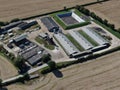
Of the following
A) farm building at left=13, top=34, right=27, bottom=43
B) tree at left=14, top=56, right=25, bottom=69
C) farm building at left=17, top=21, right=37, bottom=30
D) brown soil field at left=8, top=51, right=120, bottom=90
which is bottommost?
brown soil field at left=8, top=51, right=120, bottom=90

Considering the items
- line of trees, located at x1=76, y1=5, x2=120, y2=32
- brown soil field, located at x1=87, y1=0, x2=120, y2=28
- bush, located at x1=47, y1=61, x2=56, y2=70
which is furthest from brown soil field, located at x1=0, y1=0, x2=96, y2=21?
bush, located at x1=47, y1=61, x2=56, y2=70

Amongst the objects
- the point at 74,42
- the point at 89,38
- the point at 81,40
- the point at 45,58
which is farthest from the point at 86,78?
the point at 89,38

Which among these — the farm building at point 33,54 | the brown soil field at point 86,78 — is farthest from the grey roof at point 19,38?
the brown soil field at point 86,78

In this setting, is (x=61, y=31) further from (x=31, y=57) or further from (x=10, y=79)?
(x=10, y=79)

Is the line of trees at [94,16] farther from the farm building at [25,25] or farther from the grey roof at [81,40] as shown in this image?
the farm building at [25,25]

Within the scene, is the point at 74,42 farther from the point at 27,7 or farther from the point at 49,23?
the point at 27,7

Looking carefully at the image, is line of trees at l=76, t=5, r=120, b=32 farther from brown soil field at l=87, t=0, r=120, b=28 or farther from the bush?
Result: the bush
